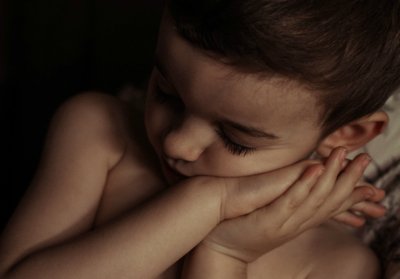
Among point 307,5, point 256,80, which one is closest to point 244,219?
point 256,80

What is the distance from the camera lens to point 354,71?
2.00ft

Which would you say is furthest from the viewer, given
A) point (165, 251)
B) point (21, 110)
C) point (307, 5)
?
point (21, 110)

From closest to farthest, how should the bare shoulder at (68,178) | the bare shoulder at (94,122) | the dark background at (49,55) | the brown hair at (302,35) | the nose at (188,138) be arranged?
the brown hair at (302,35) → the nose at (188,138) → the bare shoulder at (68,178) → the bare shoulder at (94,122) → the dark background at (49,55)

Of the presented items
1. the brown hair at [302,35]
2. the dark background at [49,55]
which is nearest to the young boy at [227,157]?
the brown hair at [302,35]

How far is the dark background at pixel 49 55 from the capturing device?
1350 millimetres

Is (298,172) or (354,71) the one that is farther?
(298,172)

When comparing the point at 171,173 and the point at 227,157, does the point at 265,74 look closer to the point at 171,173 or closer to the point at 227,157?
the point at 227,157

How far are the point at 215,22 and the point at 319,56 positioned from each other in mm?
166

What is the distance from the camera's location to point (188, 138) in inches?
25.8

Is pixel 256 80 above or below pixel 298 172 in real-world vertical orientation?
above

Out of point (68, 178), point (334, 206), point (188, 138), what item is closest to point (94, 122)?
point (68, 178)

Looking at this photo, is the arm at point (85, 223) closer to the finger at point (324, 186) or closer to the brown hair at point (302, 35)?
the finger at point (324, 186)

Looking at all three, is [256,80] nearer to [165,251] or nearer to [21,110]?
[165,251]

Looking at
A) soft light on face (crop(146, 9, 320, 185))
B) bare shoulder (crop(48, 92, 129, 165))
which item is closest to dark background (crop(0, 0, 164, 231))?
bare shoulder (crop(48, 92, 129, 165))
